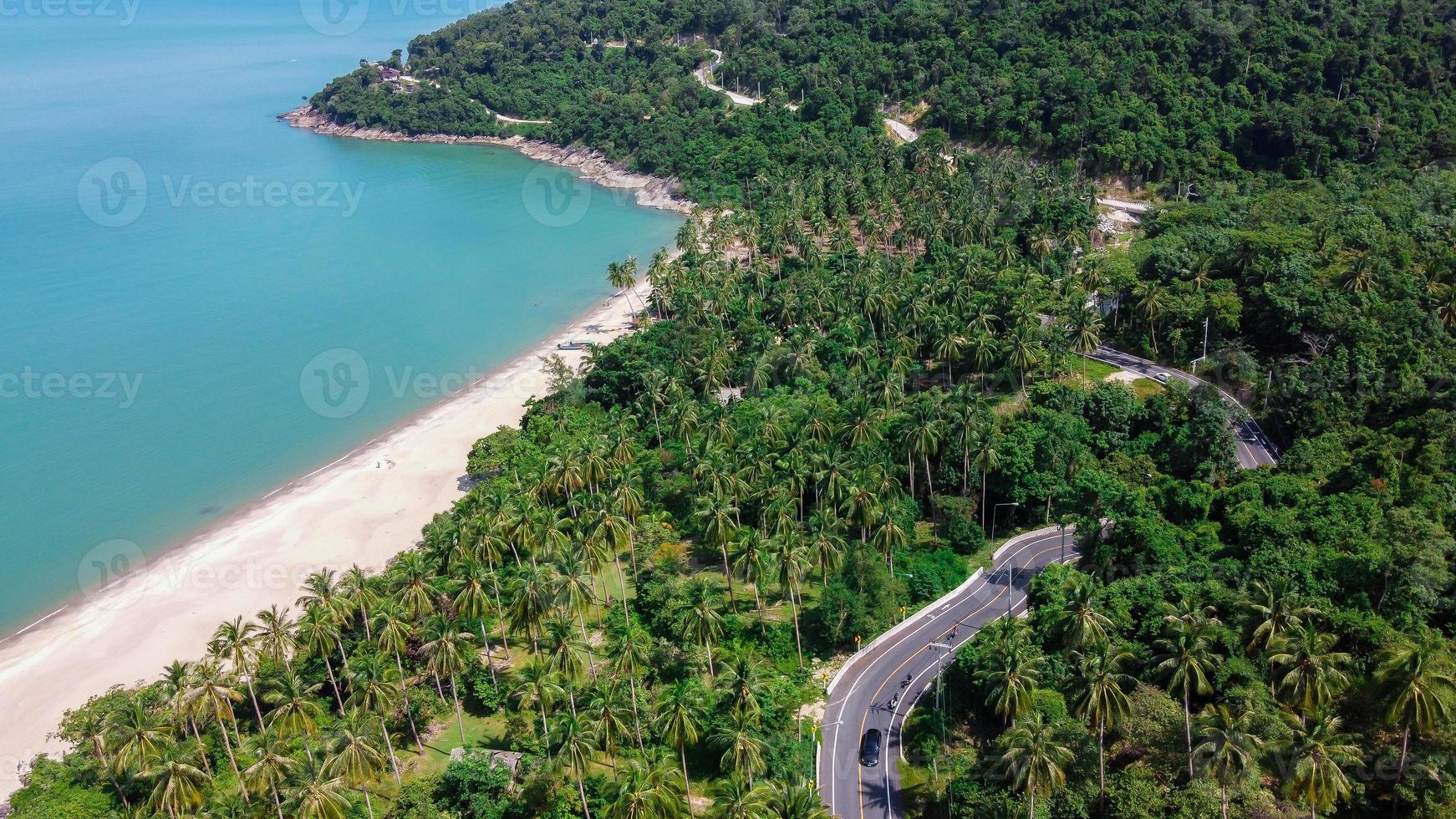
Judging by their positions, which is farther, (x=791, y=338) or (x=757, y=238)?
(x=757, y=238)

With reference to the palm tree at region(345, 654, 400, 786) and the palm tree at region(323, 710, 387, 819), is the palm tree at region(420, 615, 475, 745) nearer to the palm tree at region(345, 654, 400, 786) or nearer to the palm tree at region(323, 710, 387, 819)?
the palm tree at region(345, 654, 400, 786)

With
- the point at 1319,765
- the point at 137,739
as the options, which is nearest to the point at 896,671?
the point at 1319,765

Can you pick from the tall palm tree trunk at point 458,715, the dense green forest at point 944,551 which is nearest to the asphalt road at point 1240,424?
the dense green forest at point 944,551

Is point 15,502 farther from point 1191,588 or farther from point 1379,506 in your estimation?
point 1379,506

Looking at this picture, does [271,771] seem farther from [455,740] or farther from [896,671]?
[896,671]

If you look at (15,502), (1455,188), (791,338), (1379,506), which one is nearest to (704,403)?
(791,338)

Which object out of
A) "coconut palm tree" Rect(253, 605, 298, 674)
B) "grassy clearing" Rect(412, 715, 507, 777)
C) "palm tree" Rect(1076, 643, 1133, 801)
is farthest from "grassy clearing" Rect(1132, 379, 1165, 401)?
"coconut palm tree" Rect(253, 605, 298, 674)
